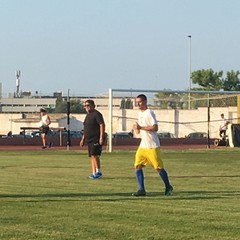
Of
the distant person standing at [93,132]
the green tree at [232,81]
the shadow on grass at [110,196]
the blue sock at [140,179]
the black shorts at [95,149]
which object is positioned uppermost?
the green tree at [232,81]

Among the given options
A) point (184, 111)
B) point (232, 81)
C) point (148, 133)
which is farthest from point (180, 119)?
point (232, 81)

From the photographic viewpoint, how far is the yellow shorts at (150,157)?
13.4 meters

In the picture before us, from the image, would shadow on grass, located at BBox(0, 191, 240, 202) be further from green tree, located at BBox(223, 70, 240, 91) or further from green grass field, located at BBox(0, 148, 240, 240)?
green tree, located at BBox(223, 70, 240, 91)

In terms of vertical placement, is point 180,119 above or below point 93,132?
above

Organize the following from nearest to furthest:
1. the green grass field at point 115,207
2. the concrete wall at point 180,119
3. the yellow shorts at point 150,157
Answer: the green grass field at point 115,207
the yellow shorts at point 150,157
the concrete wall at point 180,119

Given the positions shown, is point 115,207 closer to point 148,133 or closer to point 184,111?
point 148,133

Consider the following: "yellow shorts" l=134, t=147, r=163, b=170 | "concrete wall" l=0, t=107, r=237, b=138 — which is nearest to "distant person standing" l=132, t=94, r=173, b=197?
"yellow shorts" l=134, t=147, r=163, b=170

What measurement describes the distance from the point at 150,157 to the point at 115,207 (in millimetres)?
2527

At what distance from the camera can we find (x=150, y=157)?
44.2 feet

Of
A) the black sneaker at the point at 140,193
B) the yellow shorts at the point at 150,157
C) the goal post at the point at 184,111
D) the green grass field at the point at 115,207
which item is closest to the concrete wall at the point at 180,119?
the goal post at the point at 184,111

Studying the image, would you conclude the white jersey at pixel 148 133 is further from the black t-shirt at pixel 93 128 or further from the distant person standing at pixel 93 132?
the black t-shirt at pixel 93 128

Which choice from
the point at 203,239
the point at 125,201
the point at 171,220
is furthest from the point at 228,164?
the point at 203,239

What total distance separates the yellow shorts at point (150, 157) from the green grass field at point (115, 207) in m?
0.55

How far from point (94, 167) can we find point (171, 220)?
7.72 meters
